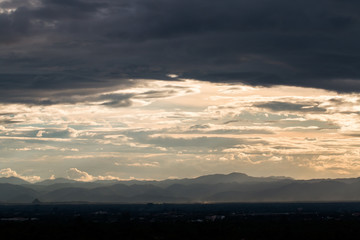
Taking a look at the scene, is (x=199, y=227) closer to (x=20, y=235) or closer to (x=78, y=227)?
(x=78, y=227)

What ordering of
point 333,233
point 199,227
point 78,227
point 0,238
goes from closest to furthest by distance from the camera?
point 0,238 < point 333,233 < point 78,227 < point 199,227

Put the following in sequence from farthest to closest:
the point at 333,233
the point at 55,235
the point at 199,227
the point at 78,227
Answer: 1. the point at 199,227
2. the point at 78,227
3. the point at 333,233
4. the point at 55,235

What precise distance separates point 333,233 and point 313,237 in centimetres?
1263

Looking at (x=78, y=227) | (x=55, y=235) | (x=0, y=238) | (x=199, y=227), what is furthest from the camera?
(x=199, y=227)

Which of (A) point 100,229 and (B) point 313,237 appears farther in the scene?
(A) point 100,229

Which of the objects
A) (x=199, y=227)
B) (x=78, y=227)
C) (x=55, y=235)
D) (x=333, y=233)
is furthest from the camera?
(x=199, y=227)

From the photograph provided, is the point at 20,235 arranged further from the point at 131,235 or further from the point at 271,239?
the point at 271,239

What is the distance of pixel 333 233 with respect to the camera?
172 meters

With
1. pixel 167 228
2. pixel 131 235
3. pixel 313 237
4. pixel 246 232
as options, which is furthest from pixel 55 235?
pixel 313 237

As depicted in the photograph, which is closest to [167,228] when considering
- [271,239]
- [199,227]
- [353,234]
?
[199,227]

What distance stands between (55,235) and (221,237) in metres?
45.8

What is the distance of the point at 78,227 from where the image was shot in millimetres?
186500

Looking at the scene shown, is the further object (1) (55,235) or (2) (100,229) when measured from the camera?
(2) (100,229)

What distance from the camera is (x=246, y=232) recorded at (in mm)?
180375
